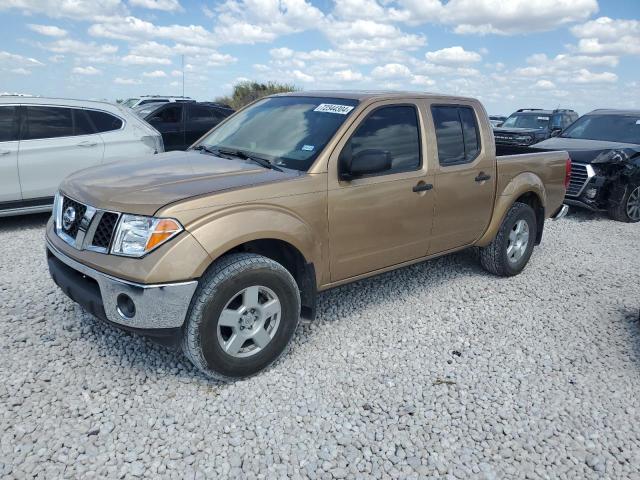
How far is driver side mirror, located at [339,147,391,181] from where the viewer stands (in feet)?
11.0

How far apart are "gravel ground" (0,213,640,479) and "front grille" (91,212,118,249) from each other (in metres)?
0.90

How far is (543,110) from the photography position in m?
15.3

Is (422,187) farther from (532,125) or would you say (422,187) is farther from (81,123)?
(532,125)

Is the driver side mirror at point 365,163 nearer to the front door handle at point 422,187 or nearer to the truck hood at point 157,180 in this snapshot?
the truck hood at point 157,180

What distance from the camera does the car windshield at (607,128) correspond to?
8992 millimetres

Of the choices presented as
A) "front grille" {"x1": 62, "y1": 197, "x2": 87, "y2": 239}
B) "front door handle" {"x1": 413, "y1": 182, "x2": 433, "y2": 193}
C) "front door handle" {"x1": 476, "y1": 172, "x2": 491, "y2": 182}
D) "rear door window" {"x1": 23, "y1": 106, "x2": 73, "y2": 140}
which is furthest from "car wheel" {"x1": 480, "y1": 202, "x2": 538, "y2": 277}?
"rear door window" {"x1": 23, "y1": 106, "x2": 73, "y2": 140}

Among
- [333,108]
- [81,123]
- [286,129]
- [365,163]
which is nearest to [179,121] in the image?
[81,123]

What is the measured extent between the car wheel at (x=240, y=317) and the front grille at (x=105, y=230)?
0.59 metres

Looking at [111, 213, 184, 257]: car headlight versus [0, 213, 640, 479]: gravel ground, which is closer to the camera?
[0, 213, 640, 479]: gravel ground

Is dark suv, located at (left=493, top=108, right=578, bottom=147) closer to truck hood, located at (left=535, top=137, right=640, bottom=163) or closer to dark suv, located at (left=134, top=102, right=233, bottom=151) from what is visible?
truck hood, located at (left=535, top=137, right=640, bottom=163)

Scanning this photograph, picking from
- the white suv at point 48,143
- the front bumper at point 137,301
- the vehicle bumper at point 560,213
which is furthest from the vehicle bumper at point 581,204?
the front bumper at point 137,301

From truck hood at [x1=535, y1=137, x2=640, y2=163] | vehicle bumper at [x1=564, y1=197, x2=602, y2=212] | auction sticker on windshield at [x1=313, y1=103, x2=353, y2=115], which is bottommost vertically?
vehicle bumper at [x1=564, y1=197, x2=602, y2=212]

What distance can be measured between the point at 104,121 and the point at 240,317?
5.04 m

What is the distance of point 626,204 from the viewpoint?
8.34m
